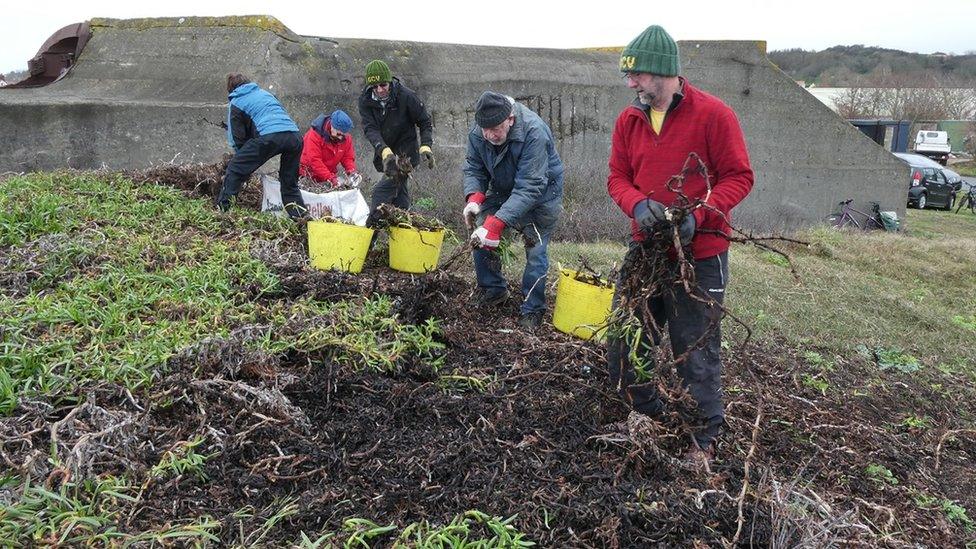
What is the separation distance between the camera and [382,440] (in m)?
3.18

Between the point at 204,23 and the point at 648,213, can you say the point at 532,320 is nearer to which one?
the point at 648,213

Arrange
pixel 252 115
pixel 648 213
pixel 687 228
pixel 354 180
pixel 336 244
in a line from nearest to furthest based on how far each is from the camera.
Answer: pixel 687 228 → pixel 648 213 → pixel 336 244 → pixel 252 115 → pixel 354 180

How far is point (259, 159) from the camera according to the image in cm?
656

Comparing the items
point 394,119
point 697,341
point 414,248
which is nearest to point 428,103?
point 394,119

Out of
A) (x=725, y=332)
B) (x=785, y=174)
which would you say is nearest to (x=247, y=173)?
(x=725, y=332)

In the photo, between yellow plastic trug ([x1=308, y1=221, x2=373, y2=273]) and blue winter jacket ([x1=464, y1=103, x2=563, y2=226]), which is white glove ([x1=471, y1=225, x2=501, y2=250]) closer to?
blue winter jacket ([x1=464, y1=103, x2=563, y2=226])

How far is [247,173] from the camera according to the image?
6.54 meters

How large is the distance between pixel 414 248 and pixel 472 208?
0.98 meters

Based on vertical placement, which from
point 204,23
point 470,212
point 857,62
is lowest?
point 470,212

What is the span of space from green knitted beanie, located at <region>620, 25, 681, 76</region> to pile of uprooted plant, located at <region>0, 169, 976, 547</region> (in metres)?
0.87

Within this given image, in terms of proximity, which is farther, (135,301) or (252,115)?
(252,115)

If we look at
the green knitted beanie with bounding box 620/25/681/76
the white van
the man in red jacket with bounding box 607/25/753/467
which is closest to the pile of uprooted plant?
the man in red jacket with bounding box 607/25/753/467

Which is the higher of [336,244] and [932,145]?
[336,244]

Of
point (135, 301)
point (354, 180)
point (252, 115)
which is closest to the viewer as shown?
point (135, 301)
